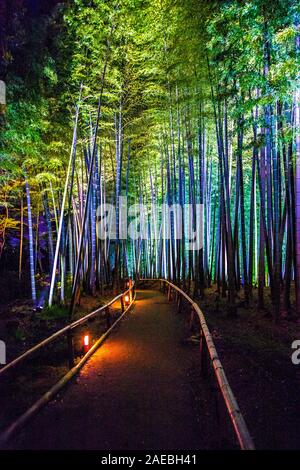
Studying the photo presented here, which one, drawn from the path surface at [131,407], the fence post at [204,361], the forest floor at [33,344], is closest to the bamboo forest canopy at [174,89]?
the forest floor at [33,344]

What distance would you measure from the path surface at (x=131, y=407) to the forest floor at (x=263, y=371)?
0.45 m

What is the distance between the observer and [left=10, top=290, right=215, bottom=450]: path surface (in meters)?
2.54

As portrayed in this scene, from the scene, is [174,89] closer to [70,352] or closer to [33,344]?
[33,344]

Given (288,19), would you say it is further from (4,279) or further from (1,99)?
(4,279)

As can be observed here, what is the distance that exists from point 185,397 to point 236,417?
1.46 metres

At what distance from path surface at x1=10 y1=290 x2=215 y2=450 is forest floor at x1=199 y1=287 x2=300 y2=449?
1.47 feet

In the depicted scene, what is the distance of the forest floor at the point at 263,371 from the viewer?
2932mm

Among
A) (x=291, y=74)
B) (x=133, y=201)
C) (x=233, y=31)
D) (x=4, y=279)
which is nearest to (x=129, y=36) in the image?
(x=233, y=31)

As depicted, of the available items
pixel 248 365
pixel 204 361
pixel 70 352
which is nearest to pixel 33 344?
pixel 70 352

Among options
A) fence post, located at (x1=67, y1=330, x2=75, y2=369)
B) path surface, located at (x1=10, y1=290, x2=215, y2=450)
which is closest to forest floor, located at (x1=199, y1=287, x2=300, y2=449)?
path surface, located at (x1=10, y1=290, x2=215, y2=450)

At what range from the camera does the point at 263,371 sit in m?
4.32

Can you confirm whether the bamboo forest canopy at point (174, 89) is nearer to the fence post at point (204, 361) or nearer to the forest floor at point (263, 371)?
the forest floor at point (263, 371)

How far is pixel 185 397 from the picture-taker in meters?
3.36

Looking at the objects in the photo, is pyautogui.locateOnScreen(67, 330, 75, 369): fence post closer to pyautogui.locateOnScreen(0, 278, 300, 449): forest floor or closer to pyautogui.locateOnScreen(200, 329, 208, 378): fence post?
pyautogui.locateOnScreen(0, 278, 300, 449): forest floor
